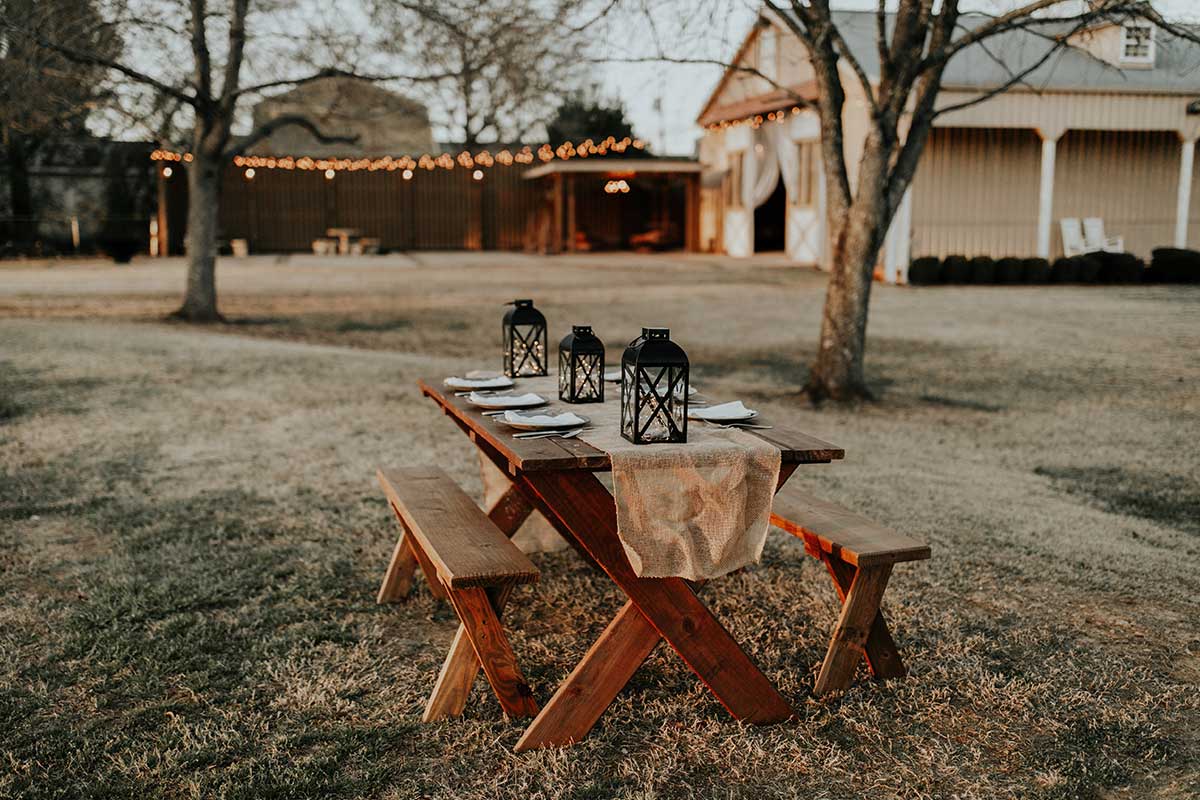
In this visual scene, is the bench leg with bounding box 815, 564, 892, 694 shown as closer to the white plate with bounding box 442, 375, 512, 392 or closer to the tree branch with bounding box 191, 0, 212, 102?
the white plate with bounding box 442, 375, 512, 392

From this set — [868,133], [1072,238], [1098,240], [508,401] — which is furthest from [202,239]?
[1098,240]

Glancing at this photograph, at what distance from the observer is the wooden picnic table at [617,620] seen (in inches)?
105

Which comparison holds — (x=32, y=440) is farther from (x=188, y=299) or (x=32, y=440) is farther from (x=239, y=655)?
(x=188, y=299)

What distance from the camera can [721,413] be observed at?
3.04 metres

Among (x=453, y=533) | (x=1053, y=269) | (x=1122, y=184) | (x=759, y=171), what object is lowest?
(x=453, y=533)

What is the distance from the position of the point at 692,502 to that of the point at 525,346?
4.58 feet

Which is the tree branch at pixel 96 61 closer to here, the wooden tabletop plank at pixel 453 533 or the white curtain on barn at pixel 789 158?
the wooden tabletop plank at pixel 453 533

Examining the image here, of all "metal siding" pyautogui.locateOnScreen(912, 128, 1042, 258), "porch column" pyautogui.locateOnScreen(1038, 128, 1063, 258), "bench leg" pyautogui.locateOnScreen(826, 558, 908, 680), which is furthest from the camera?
"metal siding" pyautogui.locateOnScreen(912, 128, 1042, 258)

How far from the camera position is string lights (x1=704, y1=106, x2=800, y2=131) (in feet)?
67.2

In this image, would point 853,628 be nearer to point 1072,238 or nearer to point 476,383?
point 476,383

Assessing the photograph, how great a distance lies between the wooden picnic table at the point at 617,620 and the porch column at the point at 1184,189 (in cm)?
1901

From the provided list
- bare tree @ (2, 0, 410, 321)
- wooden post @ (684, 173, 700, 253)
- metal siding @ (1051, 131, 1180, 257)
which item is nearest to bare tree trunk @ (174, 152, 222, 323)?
bare tree @ (2, 0, 410, 321)

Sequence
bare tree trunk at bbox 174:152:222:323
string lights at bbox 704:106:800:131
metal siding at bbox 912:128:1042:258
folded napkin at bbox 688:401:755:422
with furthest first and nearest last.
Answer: string lights at bbox 704:106:800:131
metal siding at bbox 912:128:1042:258
bare tree trunk at bbox 174:152:222:323
folded napkin at bbox 688:401:755:422

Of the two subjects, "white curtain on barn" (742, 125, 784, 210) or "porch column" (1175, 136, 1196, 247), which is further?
"white curtain on barn" (742, 125, 784, 210)
